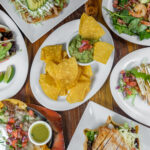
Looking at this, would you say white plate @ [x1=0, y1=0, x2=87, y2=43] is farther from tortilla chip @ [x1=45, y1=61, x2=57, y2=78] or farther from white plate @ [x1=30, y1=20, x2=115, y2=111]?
tortilla chip @ [x1=45, y1=61, x2=57, y2=78]

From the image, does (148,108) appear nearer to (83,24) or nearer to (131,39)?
(131,39)

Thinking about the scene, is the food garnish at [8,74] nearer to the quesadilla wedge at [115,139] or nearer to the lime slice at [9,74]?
the lime slice at [9,74]

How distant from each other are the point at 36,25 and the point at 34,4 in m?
0.23

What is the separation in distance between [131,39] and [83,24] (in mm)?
509

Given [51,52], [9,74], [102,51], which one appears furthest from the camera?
[9,74]

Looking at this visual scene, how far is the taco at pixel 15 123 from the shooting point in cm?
249

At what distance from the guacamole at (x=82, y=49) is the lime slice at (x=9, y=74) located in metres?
0.65

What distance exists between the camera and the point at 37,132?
2.45 meters

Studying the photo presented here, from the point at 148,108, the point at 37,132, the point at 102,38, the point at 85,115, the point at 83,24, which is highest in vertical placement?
the point at 83,24

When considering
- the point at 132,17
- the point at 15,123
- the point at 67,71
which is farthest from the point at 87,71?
the point at 15,123

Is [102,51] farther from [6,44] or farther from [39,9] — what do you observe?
[6,44]

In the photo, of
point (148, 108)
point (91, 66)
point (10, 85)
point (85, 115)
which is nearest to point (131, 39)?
point (91, 66)

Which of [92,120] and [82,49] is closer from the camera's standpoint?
[82,49]

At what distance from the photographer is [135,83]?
2498 mm
